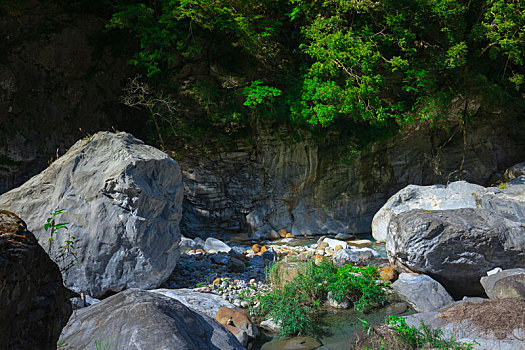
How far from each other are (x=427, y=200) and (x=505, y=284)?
488 centimetres

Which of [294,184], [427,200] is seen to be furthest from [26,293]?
[427,200]

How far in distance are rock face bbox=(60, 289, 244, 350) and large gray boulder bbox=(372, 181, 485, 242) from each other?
7541mm

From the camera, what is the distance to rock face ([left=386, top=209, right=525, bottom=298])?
6500 millimetres

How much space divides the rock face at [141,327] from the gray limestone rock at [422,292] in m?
3.72

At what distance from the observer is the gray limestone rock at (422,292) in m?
5.83

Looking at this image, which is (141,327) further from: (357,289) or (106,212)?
(357,289)

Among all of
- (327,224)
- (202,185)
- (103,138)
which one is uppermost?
(103,138)

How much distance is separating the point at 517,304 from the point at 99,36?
10.9 metres

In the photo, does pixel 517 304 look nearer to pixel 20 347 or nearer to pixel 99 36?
pixel 20 347

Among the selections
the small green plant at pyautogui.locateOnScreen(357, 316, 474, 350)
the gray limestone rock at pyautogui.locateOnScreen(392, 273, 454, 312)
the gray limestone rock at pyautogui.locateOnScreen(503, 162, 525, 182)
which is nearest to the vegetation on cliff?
the gray limestone rock at pyautogui.locateOnScreen(503, 162, 525, 182)

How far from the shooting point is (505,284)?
5.53 m

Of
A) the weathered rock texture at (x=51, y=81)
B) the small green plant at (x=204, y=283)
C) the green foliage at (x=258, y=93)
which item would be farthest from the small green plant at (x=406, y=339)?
Result: the weathered rock texture at (x=51, y=81)

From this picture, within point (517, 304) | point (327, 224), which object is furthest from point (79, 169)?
point (327, 224)

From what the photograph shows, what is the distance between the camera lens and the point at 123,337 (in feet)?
8.57
